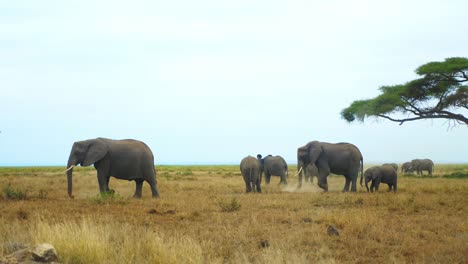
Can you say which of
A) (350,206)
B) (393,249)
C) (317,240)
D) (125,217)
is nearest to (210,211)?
(125,217)

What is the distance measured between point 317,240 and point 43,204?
30.2 feet

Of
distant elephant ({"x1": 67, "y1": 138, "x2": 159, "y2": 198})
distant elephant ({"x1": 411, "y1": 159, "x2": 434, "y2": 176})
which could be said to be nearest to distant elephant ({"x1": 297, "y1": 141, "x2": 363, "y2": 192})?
distant elephant ({"x1": 67, "y1": 138, "x2": 159, "y2": 198})

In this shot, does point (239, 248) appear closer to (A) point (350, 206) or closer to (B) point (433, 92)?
(A) point (350, 206)

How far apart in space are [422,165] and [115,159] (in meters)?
39.2

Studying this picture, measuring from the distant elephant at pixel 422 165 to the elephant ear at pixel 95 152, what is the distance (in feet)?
125

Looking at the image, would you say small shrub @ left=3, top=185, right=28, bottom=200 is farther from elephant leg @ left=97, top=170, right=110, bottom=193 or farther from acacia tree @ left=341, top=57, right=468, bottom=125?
acacia tree @ left=341, top=57, right=468, bottom=125

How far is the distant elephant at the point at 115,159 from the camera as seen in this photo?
19.3 metres

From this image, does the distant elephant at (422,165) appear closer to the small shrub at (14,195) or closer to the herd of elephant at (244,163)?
the herd of elephant at (244,163)

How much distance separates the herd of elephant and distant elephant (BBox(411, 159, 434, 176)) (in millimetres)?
26870

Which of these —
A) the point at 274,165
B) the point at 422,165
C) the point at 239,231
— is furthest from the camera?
the point at 422,165

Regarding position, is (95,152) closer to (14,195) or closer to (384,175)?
(14,195)

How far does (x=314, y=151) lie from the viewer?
24.1m

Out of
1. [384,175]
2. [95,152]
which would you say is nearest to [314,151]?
[384,175]

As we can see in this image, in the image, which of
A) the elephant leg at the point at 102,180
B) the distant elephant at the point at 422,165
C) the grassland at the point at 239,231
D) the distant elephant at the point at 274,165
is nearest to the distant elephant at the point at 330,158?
the distant elephant at the point at 274,165
